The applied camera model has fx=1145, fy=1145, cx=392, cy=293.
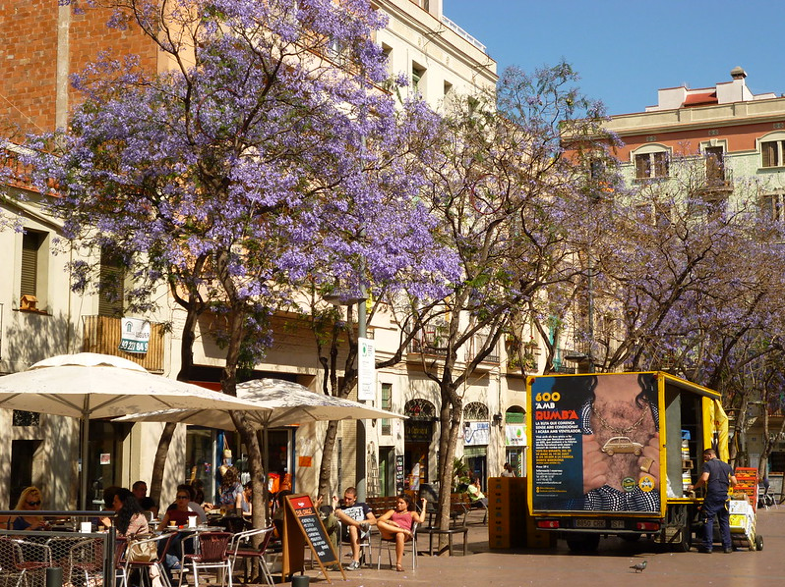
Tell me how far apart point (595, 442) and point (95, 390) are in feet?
33.2

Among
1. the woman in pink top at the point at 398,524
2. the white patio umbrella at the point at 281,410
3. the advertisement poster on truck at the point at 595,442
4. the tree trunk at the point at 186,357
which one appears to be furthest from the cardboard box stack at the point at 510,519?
the tree trunk at the point at 186,357

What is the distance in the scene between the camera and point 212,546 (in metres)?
14.0

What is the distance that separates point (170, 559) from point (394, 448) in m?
20.1

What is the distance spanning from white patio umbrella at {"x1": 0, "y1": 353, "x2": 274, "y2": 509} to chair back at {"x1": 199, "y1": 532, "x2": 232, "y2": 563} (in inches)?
61.1

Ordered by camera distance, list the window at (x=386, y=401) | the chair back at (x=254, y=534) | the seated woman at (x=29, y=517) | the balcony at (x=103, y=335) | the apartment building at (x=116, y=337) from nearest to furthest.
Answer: the seated woman at (x=29, y=517)
the chair back at (x=254, y=534)
the apartment building at (x=116, y=337)
the balcony at (x=103, y=335)
the window at (x=386, y=401)

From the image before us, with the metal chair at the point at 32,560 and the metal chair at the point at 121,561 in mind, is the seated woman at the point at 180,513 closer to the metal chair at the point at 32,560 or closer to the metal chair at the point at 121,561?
the metal chair at the point at 121,561

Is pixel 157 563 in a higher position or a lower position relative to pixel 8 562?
lower

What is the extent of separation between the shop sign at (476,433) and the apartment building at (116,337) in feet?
0.22

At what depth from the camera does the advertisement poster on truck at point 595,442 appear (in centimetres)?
1942

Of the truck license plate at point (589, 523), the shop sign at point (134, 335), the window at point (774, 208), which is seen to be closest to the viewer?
the truck license plate at point (589, 523)

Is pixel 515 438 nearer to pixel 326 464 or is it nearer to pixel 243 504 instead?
pixel 326 464

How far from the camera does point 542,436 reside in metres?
20.2

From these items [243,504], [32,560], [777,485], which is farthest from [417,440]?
[32,560]

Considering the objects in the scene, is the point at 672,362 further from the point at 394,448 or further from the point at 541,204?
the point at 541,204
